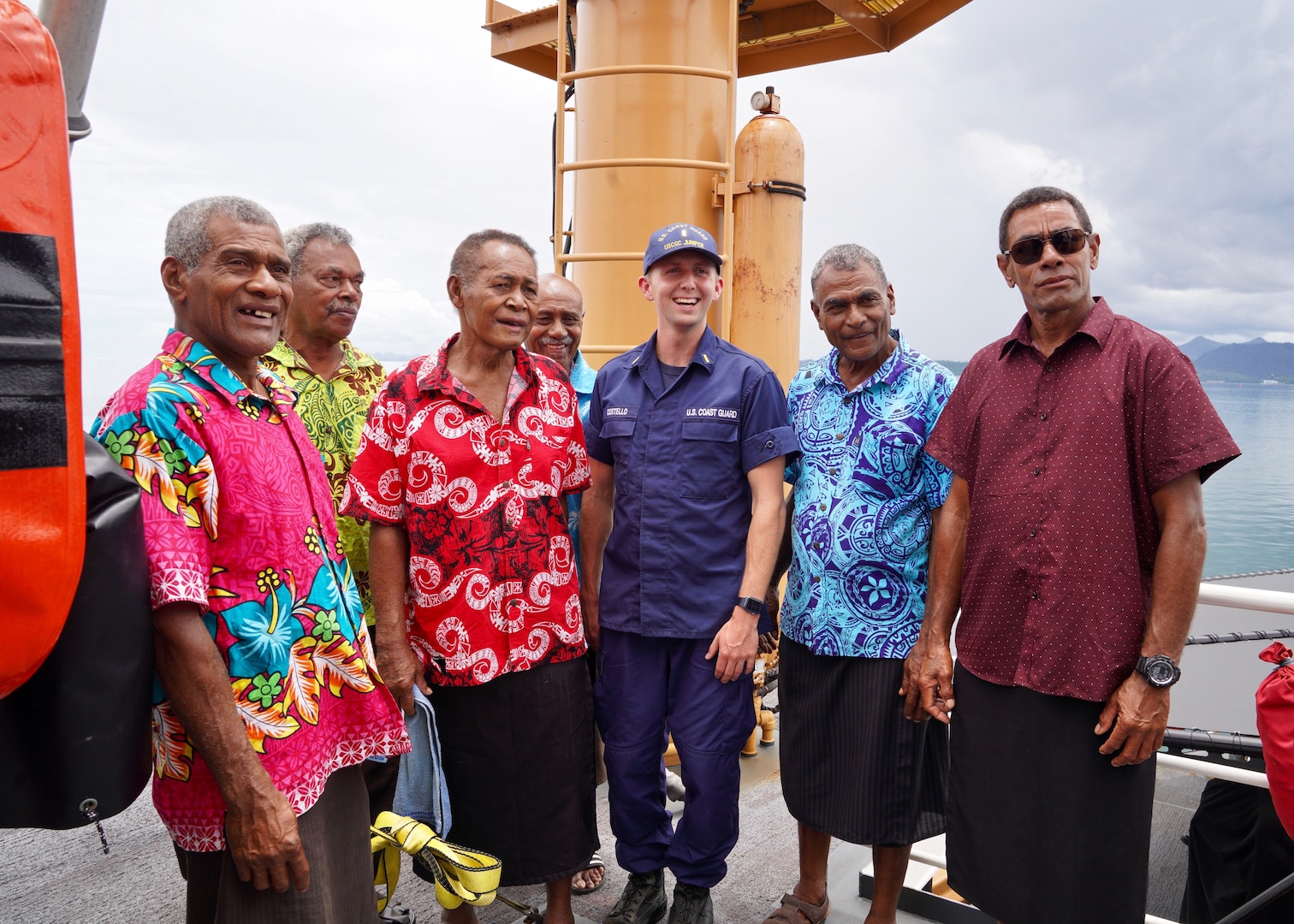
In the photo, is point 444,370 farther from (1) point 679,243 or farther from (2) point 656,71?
(2) point 656,71

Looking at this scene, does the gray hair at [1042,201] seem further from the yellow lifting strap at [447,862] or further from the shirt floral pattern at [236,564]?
the yellow lifting strap at [447,862]

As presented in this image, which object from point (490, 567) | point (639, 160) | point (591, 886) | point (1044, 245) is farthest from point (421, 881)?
point (639, 160)

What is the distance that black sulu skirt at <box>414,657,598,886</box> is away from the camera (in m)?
2.64

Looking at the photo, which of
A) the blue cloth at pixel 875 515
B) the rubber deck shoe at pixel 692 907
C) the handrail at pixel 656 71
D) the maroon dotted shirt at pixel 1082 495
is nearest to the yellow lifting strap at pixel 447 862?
the rubber deck shoe at pixel 692 907

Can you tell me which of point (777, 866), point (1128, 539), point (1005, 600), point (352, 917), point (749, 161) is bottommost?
point (777, 866)

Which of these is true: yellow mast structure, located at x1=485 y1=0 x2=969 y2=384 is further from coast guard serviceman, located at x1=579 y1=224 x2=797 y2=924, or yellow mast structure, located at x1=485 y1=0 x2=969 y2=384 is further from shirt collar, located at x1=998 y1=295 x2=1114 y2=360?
shirt collar, located at x1=998 y1=295 x2=1114 y2=360

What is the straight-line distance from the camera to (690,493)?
280 cm

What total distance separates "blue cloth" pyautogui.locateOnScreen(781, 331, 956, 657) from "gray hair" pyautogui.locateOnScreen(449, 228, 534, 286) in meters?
1.21

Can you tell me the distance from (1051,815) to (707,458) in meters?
1.40

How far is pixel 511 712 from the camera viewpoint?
2639 millimetres

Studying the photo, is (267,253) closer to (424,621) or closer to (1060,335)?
(424,621)

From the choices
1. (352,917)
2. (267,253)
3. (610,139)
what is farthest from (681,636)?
(610,139)

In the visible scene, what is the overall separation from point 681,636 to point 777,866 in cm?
130

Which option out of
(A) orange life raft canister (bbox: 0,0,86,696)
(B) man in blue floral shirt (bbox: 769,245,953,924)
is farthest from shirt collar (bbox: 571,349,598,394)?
(A) orange life raft canister (bbox: 0,0,86,696)
